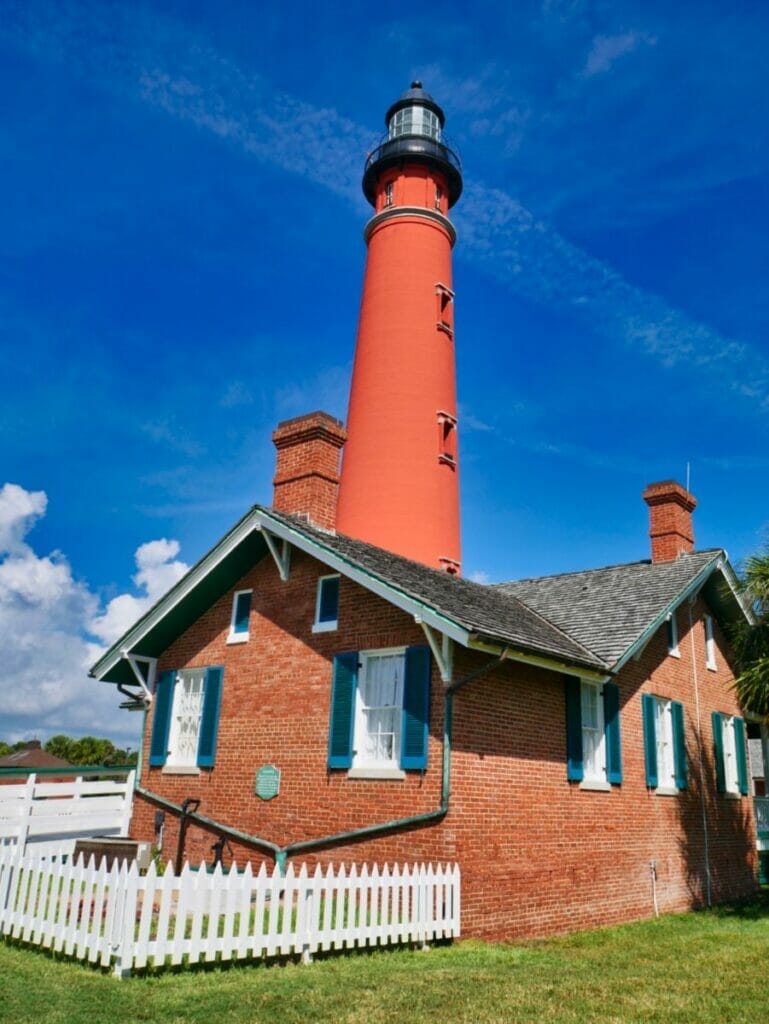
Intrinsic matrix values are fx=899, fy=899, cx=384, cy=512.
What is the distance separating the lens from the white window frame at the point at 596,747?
1380 cm

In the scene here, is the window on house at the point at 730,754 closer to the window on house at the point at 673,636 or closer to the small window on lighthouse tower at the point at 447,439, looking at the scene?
the window on house at the point at 673,636

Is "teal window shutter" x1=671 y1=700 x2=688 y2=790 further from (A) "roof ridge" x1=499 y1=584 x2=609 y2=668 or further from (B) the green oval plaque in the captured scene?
(B) the green oval plaque

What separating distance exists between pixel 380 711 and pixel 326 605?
1.96 meters

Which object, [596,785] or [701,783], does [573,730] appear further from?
[701,783]

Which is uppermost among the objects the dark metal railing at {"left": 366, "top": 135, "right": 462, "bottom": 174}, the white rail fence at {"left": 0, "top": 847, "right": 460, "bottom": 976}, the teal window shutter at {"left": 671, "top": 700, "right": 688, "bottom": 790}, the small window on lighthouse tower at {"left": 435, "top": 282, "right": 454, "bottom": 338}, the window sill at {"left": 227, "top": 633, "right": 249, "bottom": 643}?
the dark metal railing at {"left": 366, "top": 135, "right": 462, "bottom": 174}

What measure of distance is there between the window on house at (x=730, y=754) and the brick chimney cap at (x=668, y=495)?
4339 millimetres

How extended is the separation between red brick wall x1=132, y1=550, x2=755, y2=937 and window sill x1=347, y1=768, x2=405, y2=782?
0.09 metres

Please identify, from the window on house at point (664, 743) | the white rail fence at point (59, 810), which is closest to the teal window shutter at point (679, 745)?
the window on house at point (664, 743)

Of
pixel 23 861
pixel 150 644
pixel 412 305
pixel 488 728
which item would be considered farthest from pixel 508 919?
pixel 412 305

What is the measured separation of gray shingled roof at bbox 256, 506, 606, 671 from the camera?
11.7 metres

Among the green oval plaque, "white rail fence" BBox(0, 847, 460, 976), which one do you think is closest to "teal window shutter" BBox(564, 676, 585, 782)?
"white rail fence" BBox(0, 847, 460, 976)

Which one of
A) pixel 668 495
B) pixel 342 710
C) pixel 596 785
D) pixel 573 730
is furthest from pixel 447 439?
pixel 342 710

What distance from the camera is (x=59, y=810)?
15.6 meters

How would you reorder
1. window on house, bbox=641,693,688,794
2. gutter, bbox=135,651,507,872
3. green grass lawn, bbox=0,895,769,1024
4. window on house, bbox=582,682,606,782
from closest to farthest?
green grass lawn, bbox=0,895,769,1024 → gutter, bbox=135,651,507,872 → window on house, bbox=582,682,606,782 → window on house, bbox=641,693,688,794
